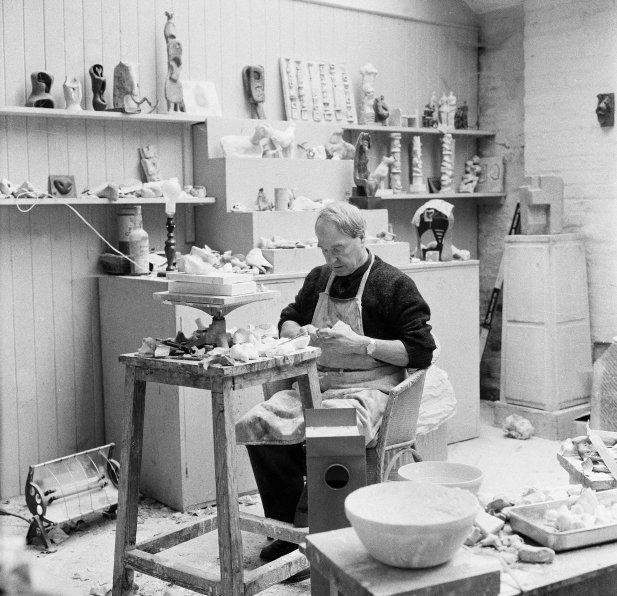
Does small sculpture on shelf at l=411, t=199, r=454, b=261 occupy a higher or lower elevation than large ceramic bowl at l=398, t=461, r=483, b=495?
higher

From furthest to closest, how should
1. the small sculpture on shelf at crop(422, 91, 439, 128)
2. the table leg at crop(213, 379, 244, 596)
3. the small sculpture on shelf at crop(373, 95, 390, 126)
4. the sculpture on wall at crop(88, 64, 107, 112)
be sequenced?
the small sculpture on shelf at crop(422, 91, 439, 128)
the small sculpture on shelf at crop(373, 95, 390, 126)
the sculpture on wall at crop(88, 64, 107, 112)
the table leg at crop(213, 379, 244, 596)

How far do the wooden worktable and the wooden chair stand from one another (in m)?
1.17

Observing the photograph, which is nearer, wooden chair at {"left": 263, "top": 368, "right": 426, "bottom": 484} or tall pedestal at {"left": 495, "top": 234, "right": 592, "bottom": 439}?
wooden chair at {"left": 263, "top": 368, "right": 426, "bottom": 484}

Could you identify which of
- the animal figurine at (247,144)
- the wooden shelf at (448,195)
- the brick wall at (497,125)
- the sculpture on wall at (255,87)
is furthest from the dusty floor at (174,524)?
the sculpture on wall at (255,87)

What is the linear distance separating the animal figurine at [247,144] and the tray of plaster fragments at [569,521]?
3131 mm

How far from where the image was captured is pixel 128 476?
11.1ft

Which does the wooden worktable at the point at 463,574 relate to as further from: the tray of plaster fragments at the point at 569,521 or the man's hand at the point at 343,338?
the man's hand at the point at 343,338

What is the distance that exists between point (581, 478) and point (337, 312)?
1.29 metres

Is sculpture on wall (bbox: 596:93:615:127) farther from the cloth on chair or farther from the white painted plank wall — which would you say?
the cloth on chair

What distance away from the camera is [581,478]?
3.12m

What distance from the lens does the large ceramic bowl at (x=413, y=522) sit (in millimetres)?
1999

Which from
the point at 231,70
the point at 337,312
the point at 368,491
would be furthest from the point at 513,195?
Answer: the point at 368,491

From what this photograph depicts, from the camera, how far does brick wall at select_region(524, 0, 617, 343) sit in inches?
234

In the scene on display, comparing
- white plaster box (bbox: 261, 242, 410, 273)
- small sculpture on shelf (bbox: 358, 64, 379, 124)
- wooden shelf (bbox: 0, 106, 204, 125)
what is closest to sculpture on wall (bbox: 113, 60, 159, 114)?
wooden shelf (bbox: 0, 106, 204, 125)
